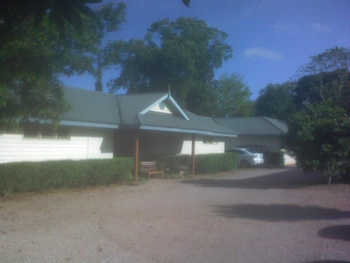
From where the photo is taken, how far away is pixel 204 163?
2083 centimetres

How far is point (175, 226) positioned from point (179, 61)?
34.9 meters

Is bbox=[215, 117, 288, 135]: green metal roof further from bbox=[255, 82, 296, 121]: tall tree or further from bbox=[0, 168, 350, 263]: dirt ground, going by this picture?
bbox=[255, 82, 296, 121]: tall tree

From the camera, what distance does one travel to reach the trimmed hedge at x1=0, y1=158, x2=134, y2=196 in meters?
11.1

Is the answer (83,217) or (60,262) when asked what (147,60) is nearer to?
(83,217)

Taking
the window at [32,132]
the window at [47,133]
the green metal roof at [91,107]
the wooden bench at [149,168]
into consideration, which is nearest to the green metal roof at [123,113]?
the green metal roof at [91,107]

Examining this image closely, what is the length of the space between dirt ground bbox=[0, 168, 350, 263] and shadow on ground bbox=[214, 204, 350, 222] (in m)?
0.03

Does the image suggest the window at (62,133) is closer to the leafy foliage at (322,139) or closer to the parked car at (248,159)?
the leafy foliage at (322,139)

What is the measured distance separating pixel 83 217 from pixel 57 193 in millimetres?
3587

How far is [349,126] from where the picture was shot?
46.7ft

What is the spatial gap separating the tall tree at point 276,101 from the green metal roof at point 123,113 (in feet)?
144

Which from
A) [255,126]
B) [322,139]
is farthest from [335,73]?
[322,139]

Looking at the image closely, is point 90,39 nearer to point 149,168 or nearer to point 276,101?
point 149,168

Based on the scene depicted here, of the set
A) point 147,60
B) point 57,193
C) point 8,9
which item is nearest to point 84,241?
point 8,9

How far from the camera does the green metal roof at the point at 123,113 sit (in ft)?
52.1
